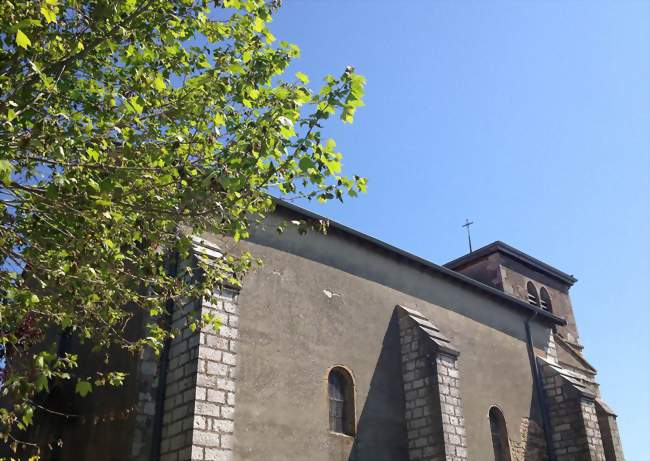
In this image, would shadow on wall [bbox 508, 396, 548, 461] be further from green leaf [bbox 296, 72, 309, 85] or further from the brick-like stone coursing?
green leaf [bbox 296, 72, 309, 85]

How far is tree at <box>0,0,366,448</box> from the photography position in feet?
19.6

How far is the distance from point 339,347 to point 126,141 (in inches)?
283

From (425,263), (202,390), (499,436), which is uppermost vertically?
(425,263)

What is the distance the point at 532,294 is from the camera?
23.8 m

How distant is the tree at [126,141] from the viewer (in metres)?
5.96

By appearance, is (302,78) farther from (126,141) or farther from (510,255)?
(510,255)

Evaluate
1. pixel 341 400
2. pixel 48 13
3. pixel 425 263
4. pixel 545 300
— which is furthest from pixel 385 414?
pixel 545 300

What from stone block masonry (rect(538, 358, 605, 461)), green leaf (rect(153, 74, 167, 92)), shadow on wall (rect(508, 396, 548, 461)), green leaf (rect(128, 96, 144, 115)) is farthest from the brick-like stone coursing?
green leaf (rect(128, 96, 144, 115))

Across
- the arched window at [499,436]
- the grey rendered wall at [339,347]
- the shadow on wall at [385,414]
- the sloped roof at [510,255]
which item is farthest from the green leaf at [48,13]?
the sloped roof at [510,255]

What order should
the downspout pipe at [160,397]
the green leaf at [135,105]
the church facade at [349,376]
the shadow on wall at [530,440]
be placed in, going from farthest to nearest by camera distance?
the shadow on wall at [530,440]
the church facade at [349,376]
the downspout pipe at [160,397]
the green leaf at [135,105]

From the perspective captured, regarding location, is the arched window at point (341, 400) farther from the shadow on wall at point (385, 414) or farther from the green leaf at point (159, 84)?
the green leaf at point (159, 84)

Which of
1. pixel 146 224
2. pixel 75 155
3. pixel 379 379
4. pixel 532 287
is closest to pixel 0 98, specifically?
pixel 75 155

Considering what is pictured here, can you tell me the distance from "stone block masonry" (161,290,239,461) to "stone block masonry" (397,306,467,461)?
4747 mm

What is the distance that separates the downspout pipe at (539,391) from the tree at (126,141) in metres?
12.5
